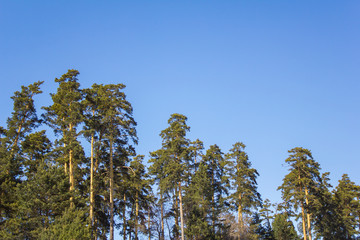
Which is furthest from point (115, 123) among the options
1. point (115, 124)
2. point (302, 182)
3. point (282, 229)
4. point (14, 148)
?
point (282, 229)

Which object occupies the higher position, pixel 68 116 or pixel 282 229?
pixel 68 116

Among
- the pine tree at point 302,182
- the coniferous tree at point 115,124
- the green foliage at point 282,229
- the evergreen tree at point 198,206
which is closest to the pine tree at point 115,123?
the coniferous tree at point 115,124

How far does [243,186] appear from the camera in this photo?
39.7 meters

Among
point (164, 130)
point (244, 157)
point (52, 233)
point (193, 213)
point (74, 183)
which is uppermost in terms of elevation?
point (164, 130)

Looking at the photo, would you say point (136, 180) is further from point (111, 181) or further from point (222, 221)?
point (222, 221)

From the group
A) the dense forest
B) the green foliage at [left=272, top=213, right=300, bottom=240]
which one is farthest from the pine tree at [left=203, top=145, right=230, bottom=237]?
the green foliage at [left=272, top=213, right=300, bottom=240]

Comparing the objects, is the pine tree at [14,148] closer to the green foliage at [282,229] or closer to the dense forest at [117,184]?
the dense forest at [117,184]

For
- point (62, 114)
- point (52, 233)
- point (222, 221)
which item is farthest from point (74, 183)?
point (222, 221)

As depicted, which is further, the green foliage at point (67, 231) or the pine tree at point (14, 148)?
the pine tree at point (14, 148)

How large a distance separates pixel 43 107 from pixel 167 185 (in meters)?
13.9

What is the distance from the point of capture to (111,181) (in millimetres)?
27766

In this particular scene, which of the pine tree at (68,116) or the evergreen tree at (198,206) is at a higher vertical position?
the pine tree at (68,116)

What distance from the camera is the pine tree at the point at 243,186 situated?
38.9 metres

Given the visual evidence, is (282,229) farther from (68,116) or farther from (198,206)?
(68,116)
